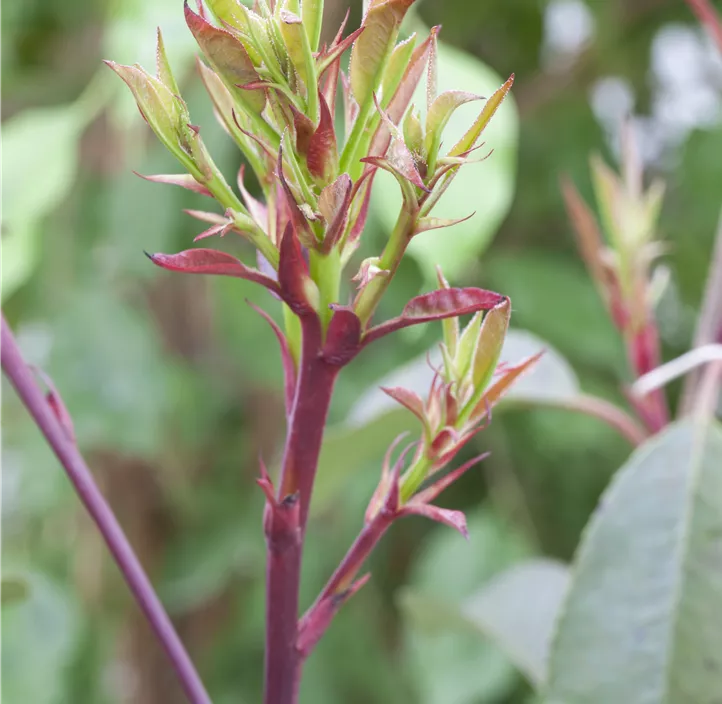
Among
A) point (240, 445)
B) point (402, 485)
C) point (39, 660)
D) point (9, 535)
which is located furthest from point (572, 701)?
point (9, 535)

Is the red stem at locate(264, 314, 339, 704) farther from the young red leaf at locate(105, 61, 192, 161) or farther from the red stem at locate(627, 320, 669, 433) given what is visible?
the red stem at locate(627, 320, 669, 433)

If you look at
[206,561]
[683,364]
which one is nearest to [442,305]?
[683,364]

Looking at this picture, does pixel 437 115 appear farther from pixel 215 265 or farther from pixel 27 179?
pixel 27 179

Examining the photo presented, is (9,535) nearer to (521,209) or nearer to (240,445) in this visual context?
(240,445)

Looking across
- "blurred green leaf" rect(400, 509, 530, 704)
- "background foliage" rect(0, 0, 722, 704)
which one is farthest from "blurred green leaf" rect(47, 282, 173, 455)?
"blurred green leaf" rect(400, 509, 530, 704)

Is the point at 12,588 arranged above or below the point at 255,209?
below

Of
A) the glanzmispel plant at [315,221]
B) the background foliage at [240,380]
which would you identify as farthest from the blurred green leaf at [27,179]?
the glanzmispel plant at [315,221]
